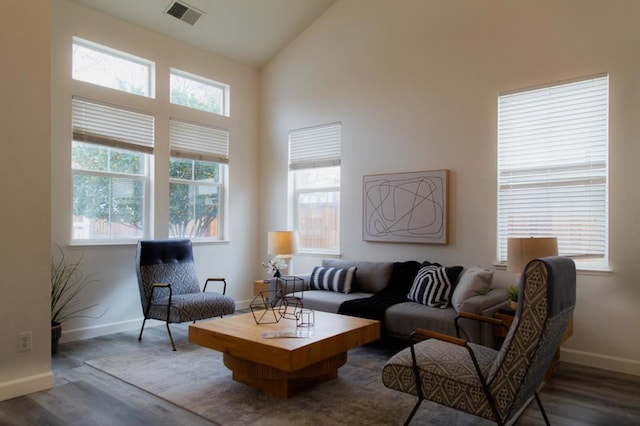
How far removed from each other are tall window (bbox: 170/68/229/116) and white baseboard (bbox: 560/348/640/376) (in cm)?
490

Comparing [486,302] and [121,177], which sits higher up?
[121,177]

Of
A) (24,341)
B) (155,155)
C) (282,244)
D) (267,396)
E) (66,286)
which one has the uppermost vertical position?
(155,155)

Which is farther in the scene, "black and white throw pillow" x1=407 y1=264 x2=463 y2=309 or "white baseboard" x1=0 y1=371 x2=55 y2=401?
"black and white throw pillow" x1=407 y1=264 x2=463 y2=309

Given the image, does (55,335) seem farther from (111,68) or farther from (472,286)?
(472,286)

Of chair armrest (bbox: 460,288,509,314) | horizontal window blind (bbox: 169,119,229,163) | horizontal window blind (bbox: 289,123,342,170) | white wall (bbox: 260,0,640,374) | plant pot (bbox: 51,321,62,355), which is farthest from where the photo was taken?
horizontal window blind (bbox: 289,123,342,170)

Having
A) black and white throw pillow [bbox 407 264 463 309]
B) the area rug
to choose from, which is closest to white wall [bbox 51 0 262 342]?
the area rug

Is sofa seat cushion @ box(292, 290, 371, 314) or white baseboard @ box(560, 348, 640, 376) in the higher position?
sofa seat cushion @ box(292, 290, 371, 314)

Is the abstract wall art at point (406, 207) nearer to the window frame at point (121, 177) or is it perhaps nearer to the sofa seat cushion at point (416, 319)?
the sofa seat cushion at point (416, 319)

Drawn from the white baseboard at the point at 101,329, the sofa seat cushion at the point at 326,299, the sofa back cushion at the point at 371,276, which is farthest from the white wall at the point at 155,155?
the sofa back cushion at the point at 371,276

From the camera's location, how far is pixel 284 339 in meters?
2.96

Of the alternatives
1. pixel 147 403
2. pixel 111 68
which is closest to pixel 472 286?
pixel 147 403

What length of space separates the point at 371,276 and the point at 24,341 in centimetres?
318

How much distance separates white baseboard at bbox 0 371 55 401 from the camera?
117 inches

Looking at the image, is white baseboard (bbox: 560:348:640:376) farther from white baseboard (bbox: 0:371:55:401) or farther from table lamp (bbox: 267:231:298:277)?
white baseboard (bbox: 0:371:55:401)
